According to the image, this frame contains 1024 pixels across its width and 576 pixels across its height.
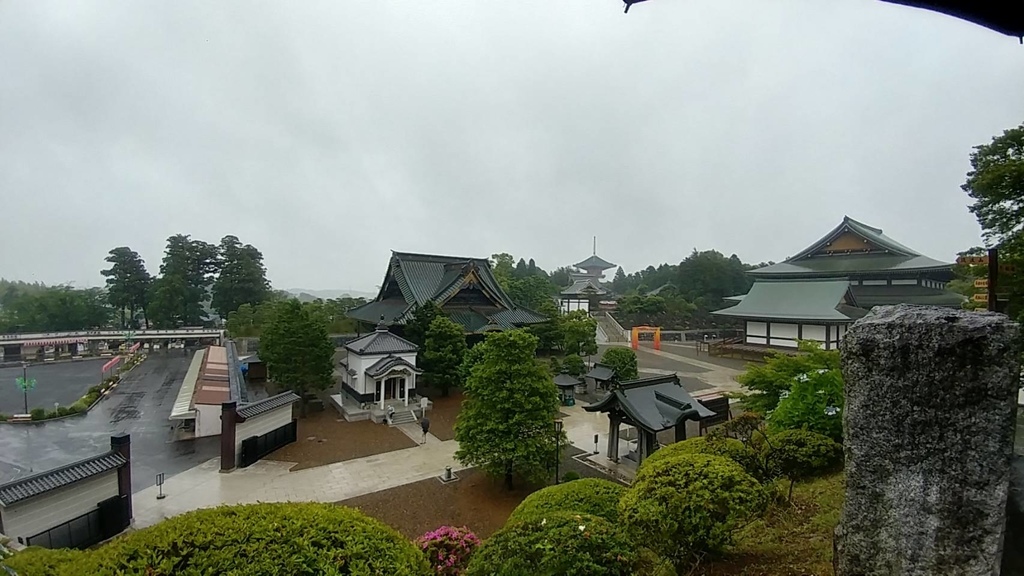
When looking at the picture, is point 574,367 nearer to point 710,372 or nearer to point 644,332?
point 710,372

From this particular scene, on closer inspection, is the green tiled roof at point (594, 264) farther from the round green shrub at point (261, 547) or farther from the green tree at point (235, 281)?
the round green shrub at point (261, 547)

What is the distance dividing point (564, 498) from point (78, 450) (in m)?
15.8

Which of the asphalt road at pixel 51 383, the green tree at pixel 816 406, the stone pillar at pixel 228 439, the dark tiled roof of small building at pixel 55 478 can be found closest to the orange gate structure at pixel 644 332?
the green tree at pixel 816 406

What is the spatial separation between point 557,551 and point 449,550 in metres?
1.61

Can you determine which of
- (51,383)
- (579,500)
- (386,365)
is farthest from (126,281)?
(579,500)

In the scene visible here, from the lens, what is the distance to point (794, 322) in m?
25.1

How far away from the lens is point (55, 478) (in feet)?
25.6

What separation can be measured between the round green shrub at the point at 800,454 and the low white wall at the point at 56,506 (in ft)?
38.2

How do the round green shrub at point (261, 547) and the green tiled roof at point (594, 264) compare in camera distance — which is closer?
the round green shrub at point (261, 547)

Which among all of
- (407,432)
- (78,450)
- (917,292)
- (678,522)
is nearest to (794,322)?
(917,292)

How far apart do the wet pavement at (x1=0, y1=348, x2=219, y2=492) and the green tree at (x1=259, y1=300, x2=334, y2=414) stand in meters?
3.12

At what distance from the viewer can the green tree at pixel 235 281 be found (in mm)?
36812

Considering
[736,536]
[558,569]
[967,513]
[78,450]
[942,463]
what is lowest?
[78,450]

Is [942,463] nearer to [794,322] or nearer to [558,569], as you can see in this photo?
[558,569]
